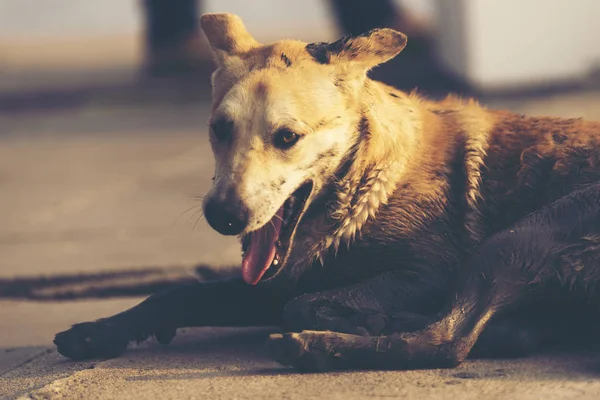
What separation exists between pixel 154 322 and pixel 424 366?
1.12 m

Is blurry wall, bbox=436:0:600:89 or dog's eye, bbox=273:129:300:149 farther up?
dog's eye, bbox=273:129:300:149

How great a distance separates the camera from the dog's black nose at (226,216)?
3.77 metres

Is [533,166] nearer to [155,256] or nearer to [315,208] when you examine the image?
[315,208]

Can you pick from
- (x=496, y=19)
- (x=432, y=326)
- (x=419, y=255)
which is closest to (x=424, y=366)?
(x=432, y=326)

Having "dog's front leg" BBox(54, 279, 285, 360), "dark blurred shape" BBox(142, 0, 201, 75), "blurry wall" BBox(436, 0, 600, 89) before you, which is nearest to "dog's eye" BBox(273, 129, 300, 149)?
"dog's front leg" BBox(54, 279, 285, 360)

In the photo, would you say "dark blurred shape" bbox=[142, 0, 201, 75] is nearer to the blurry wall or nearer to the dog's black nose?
the blurry wall

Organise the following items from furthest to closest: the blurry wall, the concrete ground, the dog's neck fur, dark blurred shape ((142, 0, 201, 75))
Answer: dark blurred shape ((142, 0, 201, 75)) < the blurry wall < the dog's neck fur < the concrete ground

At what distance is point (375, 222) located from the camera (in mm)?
4121

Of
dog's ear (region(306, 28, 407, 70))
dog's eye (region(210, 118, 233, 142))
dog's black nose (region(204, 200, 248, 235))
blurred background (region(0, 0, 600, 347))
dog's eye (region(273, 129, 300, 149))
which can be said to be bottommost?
blurred background (region(0, 0, 600, 347))

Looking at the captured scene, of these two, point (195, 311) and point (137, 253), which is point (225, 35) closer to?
point (195, 311)

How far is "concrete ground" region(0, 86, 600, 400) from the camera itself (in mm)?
3523

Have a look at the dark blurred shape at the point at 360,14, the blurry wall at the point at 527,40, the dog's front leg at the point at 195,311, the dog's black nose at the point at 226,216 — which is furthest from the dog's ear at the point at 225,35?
the dark blurred shape at the point at 360,14

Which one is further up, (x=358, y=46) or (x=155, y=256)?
(x=358, y=46)

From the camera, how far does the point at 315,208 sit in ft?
13.6
